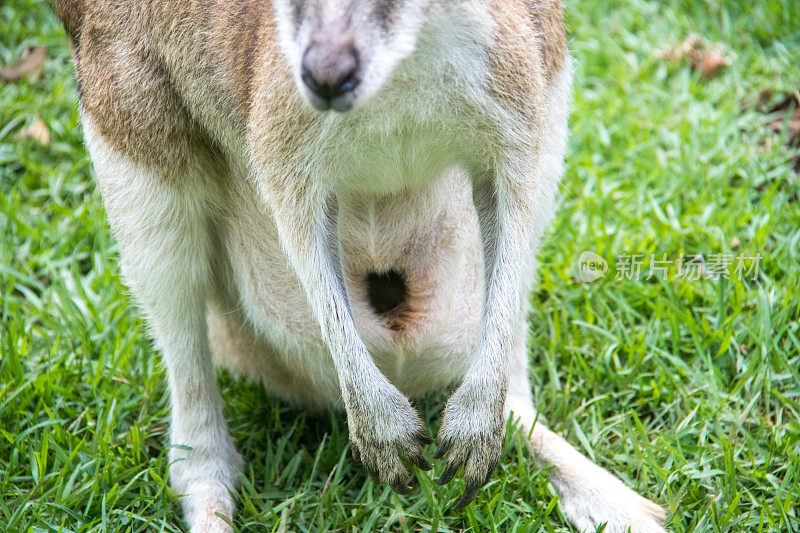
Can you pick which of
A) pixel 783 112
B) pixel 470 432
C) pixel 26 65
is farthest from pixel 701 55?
pixel 26 65

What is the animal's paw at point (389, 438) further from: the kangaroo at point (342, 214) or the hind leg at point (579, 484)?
the hind leg at point (579, 484)

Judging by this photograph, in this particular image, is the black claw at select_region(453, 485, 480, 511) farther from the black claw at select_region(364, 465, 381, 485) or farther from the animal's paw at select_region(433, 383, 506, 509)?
the black claw at select_region(364, 465, 381, 485)

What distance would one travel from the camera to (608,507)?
9.12 feet

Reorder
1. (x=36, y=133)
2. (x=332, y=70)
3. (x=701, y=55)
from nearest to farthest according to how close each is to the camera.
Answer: (x=332, y=70) → (x=36, y=133) → (x=701, y=55)

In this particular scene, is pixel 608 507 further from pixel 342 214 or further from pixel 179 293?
pixel 179 293

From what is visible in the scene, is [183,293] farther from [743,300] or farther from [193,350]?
[743,300]

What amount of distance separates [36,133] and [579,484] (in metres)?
3.13

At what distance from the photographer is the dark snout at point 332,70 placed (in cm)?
191

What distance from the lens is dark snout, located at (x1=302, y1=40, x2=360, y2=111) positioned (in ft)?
6.27

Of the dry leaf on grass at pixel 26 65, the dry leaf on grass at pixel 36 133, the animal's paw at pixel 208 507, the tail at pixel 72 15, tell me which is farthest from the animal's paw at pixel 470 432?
the dry leaf on grass at pixel 26 65

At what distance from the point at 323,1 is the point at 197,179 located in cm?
100

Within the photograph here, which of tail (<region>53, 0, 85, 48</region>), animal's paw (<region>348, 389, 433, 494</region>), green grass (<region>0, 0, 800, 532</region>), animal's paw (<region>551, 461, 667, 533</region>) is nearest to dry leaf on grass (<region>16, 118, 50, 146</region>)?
green grass (<region>0, 0, 800, 532</region>)

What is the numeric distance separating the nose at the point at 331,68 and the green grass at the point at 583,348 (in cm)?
137

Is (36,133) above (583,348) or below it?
above
